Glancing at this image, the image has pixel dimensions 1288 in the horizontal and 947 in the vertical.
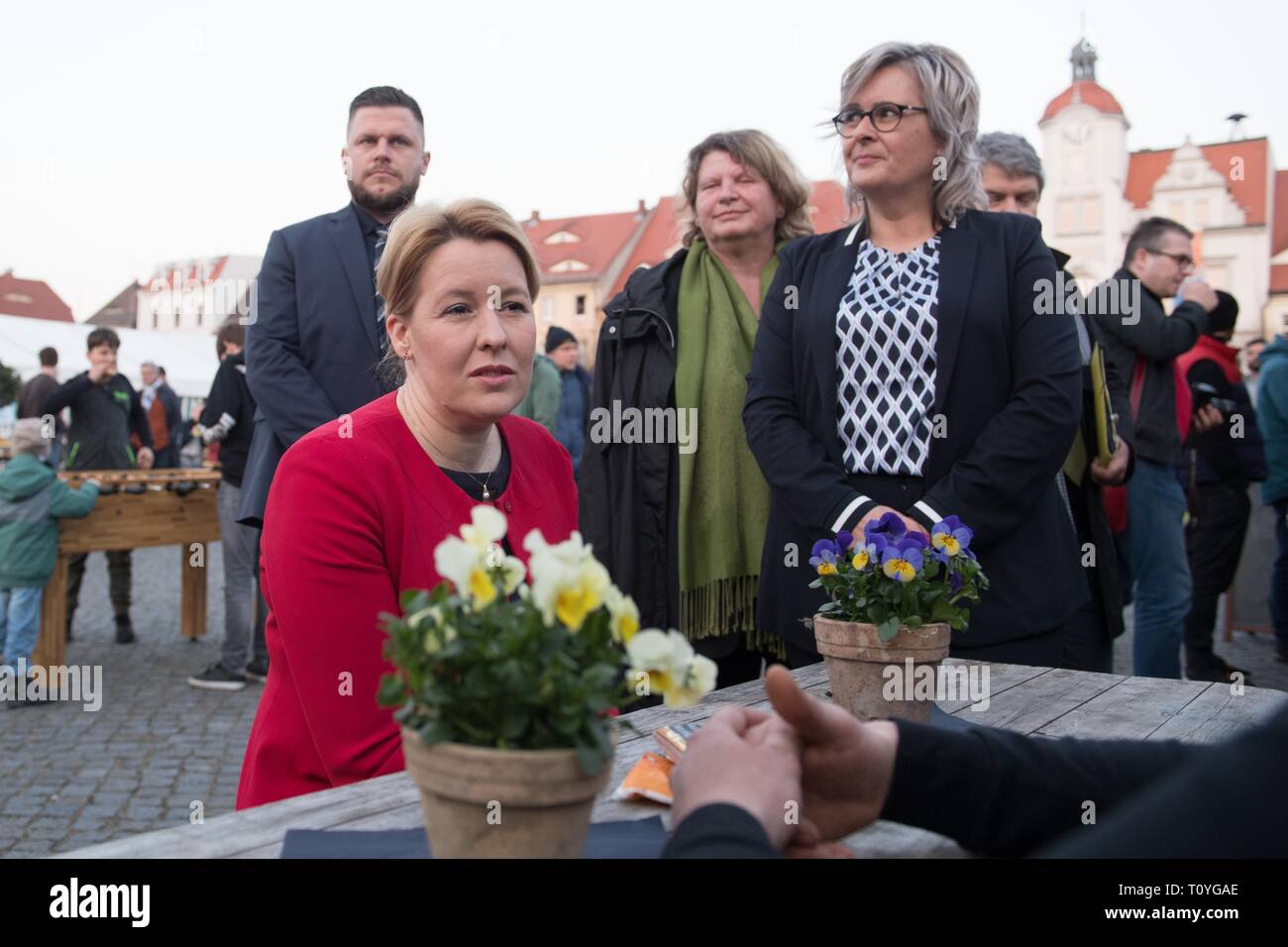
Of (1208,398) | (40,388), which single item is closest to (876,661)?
(1208,398)

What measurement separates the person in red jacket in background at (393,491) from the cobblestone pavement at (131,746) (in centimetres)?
124

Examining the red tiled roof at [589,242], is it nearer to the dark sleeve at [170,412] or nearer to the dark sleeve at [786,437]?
the dark sleeve at [170,412]

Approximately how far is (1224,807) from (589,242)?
66.5m

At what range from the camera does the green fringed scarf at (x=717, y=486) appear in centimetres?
378

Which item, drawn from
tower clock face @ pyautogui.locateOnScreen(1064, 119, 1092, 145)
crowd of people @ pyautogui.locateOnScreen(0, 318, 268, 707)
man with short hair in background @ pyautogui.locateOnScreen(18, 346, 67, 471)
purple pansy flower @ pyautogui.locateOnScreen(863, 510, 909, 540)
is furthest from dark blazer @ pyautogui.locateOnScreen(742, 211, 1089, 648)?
tower clock face @ pyautogui.locateOnScreen(1064, 119, 1092, 145)

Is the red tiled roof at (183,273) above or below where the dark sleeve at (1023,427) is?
above

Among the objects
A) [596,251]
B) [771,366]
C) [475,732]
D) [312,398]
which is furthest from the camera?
[596,251]

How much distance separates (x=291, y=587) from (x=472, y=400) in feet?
1.74

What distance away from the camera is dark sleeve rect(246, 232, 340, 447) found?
4.09m

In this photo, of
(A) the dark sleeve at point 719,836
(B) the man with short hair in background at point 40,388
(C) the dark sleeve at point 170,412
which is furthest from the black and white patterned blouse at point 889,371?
(C) the dark sleeve at point 170,412
